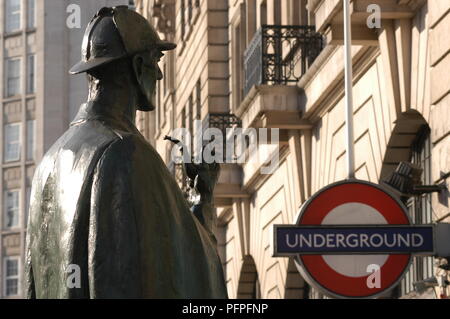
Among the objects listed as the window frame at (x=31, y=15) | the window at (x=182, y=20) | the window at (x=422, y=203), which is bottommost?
the window at (x=422, y=203)

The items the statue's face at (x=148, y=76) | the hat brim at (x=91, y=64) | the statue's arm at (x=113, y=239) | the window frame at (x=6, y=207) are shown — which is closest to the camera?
the statue's arm at (x=113, y=239)

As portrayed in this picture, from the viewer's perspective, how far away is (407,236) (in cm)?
1435

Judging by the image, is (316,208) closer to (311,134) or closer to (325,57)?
(325,57)

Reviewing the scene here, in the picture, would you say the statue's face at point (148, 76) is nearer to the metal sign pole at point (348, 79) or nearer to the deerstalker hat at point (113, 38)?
the deerstalker hat at point (113, 38)

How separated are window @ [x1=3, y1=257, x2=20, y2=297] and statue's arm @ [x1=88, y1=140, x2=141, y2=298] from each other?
7674 centimetres

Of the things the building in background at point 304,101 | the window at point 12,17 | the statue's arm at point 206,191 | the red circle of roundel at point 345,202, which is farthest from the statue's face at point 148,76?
the window at point 12,17

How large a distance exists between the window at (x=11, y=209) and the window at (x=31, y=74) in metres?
5.56

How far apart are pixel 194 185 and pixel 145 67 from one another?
153 centimetres

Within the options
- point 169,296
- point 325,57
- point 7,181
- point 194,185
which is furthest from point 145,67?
point 7,181

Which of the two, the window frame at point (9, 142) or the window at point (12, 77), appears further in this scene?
the window at point (12, 77)

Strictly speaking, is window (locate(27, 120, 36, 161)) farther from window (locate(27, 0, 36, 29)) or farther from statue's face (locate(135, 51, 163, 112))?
statue's face (locate(135, 51, 163, 112))

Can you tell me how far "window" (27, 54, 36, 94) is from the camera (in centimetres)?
8362

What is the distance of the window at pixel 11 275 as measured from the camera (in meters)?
81.8

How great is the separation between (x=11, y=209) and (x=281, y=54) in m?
58.1
